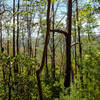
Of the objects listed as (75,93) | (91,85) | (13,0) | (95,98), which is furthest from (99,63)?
(13,0)

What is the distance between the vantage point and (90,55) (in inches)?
58.3

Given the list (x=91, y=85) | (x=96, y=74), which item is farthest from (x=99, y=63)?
(x=91, y=85)

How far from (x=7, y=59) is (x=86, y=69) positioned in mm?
3009

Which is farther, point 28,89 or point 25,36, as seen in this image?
point 25,36

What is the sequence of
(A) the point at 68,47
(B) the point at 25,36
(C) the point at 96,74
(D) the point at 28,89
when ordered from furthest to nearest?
1. (B) the point at 25,36
2. (D) the point at 28,89
3. (A) the point at 68,47
4. (C) the point at 96,74

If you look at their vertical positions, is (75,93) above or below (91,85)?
below

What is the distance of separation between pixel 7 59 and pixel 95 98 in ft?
10.3

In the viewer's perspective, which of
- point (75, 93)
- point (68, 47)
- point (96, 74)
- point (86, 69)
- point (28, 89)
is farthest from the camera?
point (28, 89)

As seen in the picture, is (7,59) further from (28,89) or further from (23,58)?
(28,89)

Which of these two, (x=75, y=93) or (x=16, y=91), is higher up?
(x=75, y=93)

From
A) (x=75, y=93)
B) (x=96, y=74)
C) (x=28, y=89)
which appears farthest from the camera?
(x=28, y=89)

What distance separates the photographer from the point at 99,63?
4.65 ft

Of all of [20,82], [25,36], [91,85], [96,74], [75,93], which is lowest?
[20,82]

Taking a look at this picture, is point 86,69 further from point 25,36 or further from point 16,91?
point 25,36
